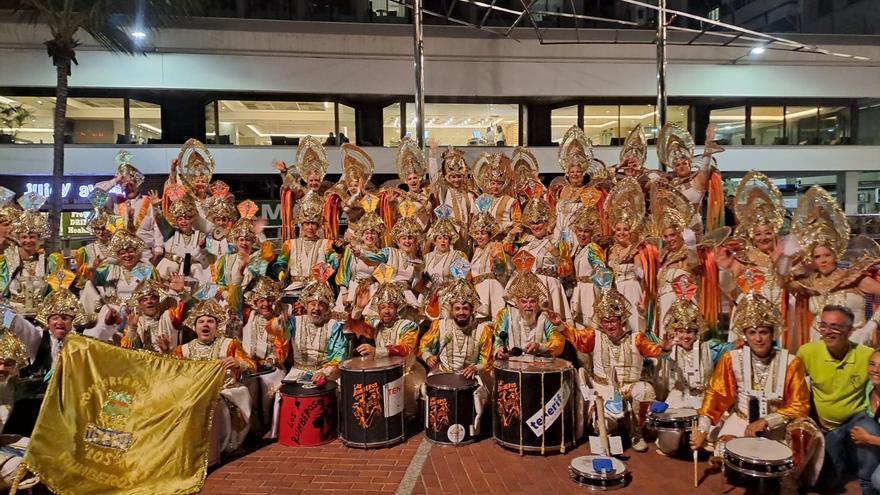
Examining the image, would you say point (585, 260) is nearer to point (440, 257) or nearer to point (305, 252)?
point (440, 257)

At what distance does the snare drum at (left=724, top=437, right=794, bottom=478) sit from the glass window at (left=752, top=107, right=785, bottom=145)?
700 inches

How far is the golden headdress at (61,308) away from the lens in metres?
5.63

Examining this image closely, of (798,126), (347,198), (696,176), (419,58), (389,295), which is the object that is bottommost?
(389,295)

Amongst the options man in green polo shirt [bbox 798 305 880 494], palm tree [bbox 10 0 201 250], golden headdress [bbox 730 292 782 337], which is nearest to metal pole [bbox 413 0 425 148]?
palm tree [bbox 10 0 201 250]

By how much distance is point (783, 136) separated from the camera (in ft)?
64.2

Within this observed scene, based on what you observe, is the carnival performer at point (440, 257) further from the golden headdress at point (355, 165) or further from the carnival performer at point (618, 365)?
the golden headdress at point (355, 165)

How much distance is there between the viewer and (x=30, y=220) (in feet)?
23.7

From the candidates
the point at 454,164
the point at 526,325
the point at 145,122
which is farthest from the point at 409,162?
the point at 145,122

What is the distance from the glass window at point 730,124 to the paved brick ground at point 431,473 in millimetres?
16625

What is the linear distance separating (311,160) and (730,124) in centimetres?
1565

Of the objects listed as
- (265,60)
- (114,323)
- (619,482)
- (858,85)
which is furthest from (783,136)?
(114,323)

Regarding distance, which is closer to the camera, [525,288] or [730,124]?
[525,288]

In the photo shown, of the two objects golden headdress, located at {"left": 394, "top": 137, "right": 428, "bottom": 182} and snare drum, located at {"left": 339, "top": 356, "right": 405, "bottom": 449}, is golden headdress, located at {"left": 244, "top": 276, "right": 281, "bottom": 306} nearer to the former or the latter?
snare drum, located at {"left": 339, "top": 356, "right": 405, "bottom": 449}

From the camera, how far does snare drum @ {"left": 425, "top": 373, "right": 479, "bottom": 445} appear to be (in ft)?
18.2
